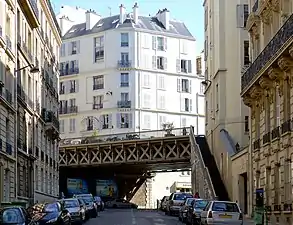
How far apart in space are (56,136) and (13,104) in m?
24.9

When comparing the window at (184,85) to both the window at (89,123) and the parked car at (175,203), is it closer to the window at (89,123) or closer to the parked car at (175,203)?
the window at (89,123)

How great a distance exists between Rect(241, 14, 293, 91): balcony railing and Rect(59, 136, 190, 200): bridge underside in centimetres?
3038

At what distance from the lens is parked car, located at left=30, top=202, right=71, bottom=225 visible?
101 feet

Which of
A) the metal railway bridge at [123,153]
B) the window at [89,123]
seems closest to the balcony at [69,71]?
the window at [89,123]

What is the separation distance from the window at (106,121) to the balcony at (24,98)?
4205 centimetres

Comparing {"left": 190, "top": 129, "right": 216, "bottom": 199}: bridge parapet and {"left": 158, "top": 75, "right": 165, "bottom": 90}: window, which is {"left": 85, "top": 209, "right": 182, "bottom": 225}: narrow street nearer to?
{"left": 190, "top": 129, "right": 216, "bottom": 199}: bridge parapet

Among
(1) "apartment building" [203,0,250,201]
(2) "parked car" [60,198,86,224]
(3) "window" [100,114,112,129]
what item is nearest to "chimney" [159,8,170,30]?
(3) "window" [100,114,112,129]

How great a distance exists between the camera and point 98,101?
9850cm

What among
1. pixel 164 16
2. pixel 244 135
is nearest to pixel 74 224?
pixel 244 135

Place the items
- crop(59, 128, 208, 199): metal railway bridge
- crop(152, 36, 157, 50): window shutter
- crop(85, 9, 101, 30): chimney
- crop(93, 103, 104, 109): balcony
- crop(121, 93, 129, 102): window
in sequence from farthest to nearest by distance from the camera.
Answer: crop(85, 9, 101, 30): chimney < crop(152, 36, 157, 50): window shutter < crop(93, 103, 104, 109): balcony < crop(121, 93, 129, 102): window < crop(59, 128, 208, 199): metal railway bridge

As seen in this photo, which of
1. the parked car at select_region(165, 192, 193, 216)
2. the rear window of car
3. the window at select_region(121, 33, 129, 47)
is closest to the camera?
the rear window of car

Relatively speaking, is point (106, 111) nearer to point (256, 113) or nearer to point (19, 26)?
point (19, 26)

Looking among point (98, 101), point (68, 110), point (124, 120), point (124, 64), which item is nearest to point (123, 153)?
point (124, 120)

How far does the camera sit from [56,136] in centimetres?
7019
